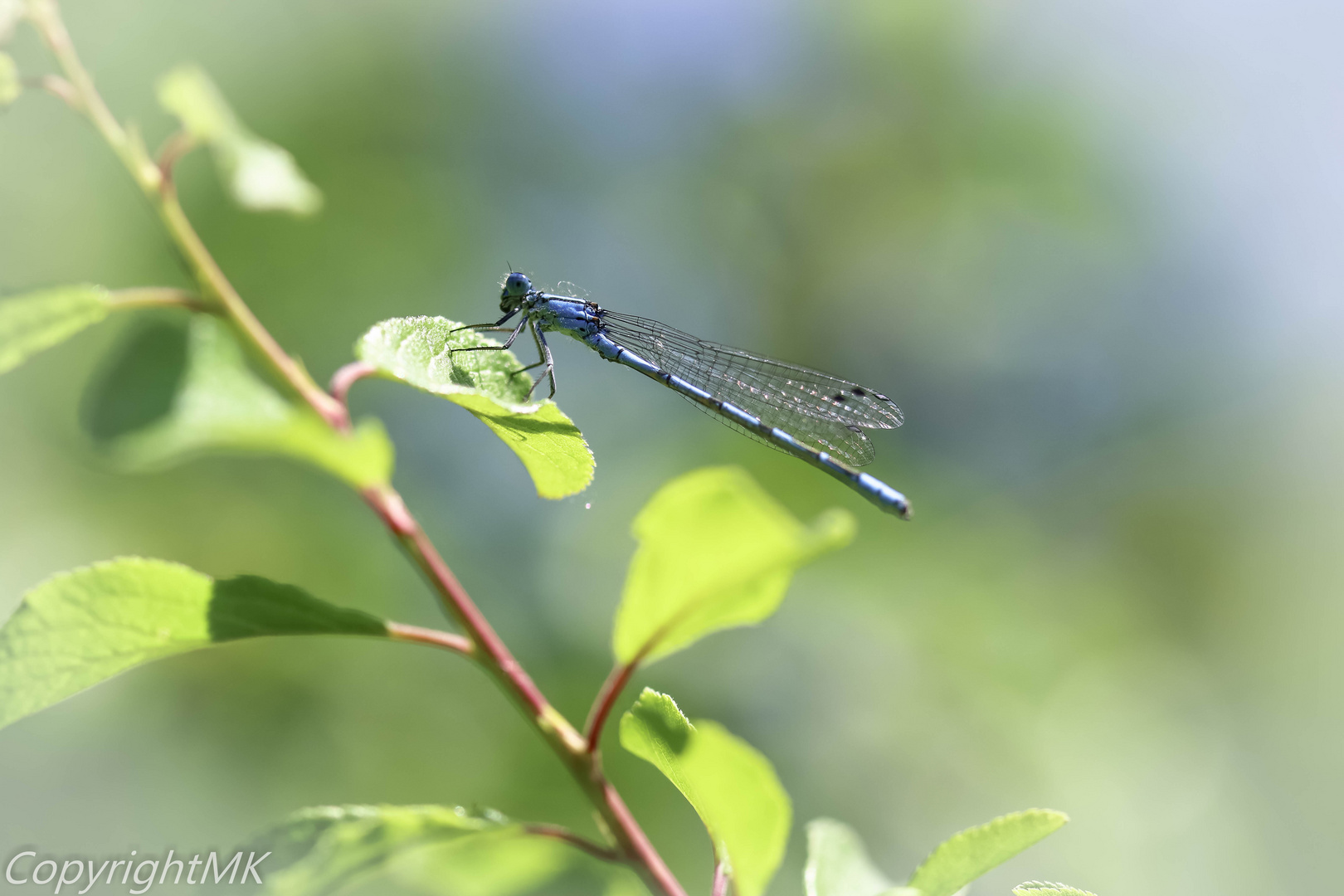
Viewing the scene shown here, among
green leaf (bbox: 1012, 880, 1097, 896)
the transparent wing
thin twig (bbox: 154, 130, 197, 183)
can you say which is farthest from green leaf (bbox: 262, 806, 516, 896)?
the transparent wing

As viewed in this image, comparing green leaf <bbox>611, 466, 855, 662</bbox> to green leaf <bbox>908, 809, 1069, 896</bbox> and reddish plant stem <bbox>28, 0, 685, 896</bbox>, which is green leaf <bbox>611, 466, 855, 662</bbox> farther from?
green leaf <bbox>908, 809, 1069, 896</bbox>

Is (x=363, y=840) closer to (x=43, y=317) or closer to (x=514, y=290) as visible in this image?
(x=43, y=317)

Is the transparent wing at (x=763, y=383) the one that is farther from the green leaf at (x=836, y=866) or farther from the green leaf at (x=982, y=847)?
the green leaf at (x=982, y=847)

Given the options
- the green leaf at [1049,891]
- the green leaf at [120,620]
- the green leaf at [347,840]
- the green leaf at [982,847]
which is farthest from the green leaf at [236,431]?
the green leaf at [1049,891]

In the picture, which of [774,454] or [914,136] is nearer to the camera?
[774,454]

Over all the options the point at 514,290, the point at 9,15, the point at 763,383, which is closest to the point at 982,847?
the point at 9,15

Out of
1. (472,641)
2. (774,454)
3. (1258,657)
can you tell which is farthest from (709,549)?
(1258,657)

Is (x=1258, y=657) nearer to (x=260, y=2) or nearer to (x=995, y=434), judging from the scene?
(x=995, y=434)
